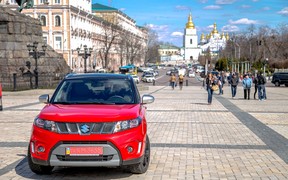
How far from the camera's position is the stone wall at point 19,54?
28500 mm

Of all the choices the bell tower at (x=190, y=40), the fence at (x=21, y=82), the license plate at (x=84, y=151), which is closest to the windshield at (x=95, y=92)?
the license plate at (x=84, y=151)

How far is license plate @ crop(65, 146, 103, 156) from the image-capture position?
231 inches

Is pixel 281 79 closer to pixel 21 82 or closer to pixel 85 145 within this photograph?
pixel 21 82

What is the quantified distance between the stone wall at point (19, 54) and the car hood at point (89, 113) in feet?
73.2

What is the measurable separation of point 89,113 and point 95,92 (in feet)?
4.06

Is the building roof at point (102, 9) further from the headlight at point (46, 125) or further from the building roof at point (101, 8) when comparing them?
the headlight at point (46, 125)

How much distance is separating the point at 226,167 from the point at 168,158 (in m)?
1.19

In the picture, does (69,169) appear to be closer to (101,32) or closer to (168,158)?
(168,158)

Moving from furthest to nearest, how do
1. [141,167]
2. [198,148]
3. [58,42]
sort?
[58,42], [198,148], [141,167]

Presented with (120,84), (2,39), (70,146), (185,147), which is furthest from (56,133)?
(2,39)

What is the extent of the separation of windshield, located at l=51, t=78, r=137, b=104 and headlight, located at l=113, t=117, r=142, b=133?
34.3 inches

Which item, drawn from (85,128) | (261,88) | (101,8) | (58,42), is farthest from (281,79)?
(101,8)

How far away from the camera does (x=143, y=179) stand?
6363 mm

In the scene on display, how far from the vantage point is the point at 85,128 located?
590cm
